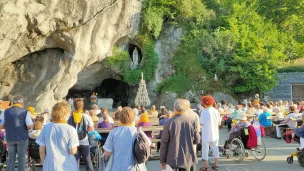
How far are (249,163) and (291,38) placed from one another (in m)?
27.6

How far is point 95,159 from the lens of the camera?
30.8 ft

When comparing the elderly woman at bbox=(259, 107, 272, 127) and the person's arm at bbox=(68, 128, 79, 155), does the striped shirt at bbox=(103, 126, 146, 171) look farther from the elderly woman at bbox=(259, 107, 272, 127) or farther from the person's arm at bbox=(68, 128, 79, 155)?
the elderly woman at bbox=(259, 107, 272, 127)

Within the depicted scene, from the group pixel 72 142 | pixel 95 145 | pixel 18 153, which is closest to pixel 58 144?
pixel 72 142

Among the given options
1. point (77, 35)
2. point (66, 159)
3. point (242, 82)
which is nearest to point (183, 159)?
point (66, 159)

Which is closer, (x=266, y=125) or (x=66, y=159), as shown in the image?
(x=66, y=159)

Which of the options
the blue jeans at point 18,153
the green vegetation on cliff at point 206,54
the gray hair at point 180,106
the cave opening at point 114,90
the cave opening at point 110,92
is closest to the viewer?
the gray hair at point 180,106

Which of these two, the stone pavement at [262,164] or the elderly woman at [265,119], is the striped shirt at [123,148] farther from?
the elderly woman at [265,119]

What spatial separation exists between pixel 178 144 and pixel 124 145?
3.51ft

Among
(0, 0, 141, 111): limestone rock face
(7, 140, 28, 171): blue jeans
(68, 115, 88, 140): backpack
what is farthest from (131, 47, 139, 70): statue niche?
(68, 115, 88, 140): backpack

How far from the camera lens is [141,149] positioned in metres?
5.29

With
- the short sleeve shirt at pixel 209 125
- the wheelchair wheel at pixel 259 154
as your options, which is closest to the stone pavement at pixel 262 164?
the wheelchair wheel at pixel 259 154

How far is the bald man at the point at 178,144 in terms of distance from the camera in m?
6.11

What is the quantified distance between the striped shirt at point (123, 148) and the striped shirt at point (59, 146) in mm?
489

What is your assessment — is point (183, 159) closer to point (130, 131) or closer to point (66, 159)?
point (130, 131)
